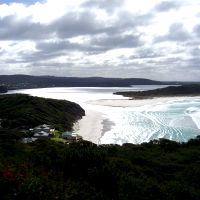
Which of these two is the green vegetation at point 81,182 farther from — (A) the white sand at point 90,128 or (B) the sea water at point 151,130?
(A) the white sand at point 90,128

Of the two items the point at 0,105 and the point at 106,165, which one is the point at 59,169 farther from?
the point at 0,105

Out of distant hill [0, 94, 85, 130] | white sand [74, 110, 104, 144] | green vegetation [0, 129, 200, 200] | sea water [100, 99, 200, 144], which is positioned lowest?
white sand [74, 110, 104, 144]

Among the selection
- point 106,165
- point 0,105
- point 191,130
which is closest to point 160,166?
point 106,165

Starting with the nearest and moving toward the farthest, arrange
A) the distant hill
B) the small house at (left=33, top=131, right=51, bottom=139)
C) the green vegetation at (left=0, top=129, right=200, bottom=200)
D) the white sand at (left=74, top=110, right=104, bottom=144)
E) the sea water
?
the green vegetation at (left=0, top=129, right=200, bottom=200), the small house at (left=33, top=131, right=51, bottom=139), the sea water, the white sand at (left=74, top=110, right=104, bottom=144), the distant hill

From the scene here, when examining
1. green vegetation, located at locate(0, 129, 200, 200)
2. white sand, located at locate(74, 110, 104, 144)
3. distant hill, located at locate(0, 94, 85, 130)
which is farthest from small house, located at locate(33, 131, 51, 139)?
green vegetation, located at locate(0, 129, 200, 200)

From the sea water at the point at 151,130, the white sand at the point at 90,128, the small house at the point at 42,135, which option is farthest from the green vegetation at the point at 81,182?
the white sand at the point at 90,128

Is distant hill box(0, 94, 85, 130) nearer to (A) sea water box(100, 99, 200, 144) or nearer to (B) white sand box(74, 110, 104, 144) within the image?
(B) white sand box(74, 110, 104, 144)

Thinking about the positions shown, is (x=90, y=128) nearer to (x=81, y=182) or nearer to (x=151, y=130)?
(x=151, y=130)
